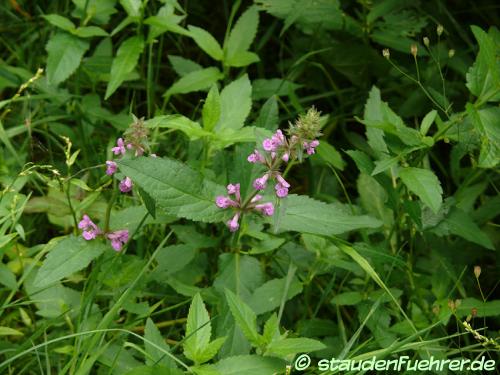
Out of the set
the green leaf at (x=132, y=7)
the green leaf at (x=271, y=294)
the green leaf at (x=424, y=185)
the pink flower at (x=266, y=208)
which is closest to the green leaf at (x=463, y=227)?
the green leaf at (x=424, y=185)

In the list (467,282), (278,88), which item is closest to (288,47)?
(278,88)

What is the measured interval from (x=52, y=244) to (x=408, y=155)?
114 cm

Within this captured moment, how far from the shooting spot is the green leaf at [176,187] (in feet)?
6.10

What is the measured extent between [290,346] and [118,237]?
0.61 meters

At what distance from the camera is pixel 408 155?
7.42 feet

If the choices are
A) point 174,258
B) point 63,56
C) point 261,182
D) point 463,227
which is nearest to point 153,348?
point 174,258

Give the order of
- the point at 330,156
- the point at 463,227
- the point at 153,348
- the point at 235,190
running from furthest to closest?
the point at 330,156
the point at 463,227
the point at 235,190
the point at 153,348

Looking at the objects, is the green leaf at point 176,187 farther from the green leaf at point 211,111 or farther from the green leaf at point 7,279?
the green leaf at point 7,279

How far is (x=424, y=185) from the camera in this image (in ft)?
6.81

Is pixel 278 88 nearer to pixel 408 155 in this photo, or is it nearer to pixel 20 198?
pixel 408 155

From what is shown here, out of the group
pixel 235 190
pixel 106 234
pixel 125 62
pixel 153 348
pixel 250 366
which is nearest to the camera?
pixel 250 366

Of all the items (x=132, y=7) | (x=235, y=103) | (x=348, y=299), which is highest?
(x=132, y=7)

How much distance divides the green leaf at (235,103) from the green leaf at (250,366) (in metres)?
0.81

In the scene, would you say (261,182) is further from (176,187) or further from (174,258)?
(174,258)
